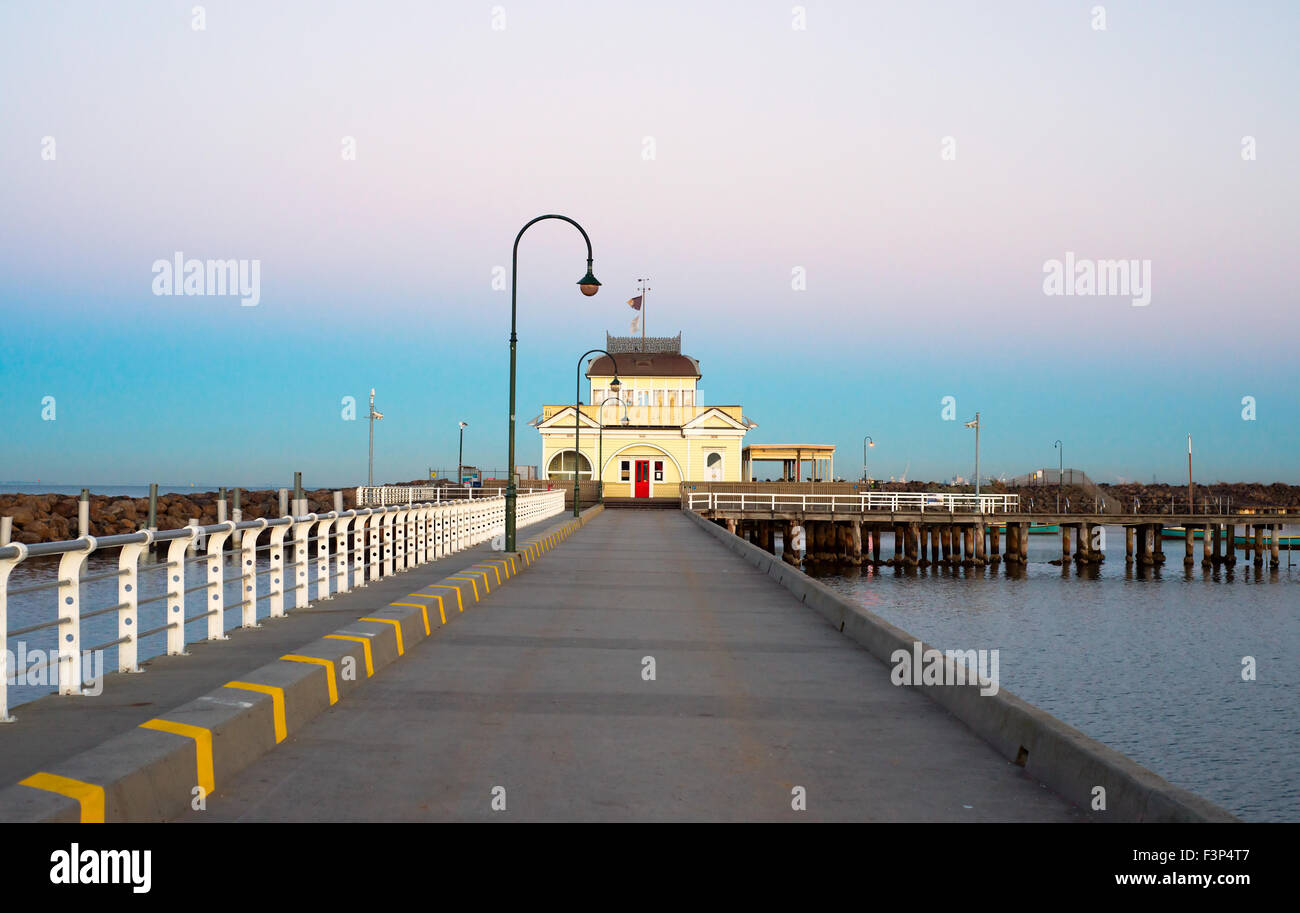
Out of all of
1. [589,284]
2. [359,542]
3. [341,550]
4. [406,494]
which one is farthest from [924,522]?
[341,550]

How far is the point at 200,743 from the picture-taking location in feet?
18.4

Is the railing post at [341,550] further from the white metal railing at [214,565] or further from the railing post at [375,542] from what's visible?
the railing post at [375,542]

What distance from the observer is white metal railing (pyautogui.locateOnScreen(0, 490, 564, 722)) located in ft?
23.1

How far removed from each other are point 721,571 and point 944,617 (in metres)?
16.3

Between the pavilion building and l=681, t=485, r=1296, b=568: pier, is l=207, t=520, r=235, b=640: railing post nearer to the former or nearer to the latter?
l=681, t=485, r=1296, b=568: pier

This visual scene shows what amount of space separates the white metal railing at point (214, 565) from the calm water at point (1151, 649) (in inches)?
481

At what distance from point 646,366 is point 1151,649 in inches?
1889

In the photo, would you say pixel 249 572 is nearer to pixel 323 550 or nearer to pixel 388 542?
pixel 323 550

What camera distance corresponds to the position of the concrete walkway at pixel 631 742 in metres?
5.47

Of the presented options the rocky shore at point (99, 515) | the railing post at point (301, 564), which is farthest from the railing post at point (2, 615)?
the rocky shore at point (99, 515)

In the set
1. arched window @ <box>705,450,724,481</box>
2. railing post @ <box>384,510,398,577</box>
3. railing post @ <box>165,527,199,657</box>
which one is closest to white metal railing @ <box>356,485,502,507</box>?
arched window @ <box>705,450,724,481</box>

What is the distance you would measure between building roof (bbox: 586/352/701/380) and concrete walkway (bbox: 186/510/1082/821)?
2335 inches

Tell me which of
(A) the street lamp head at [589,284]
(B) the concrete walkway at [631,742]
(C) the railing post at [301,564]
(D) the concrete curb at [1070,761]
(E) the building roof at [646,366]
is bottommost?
(B) the concrete walkway at [631,742]
